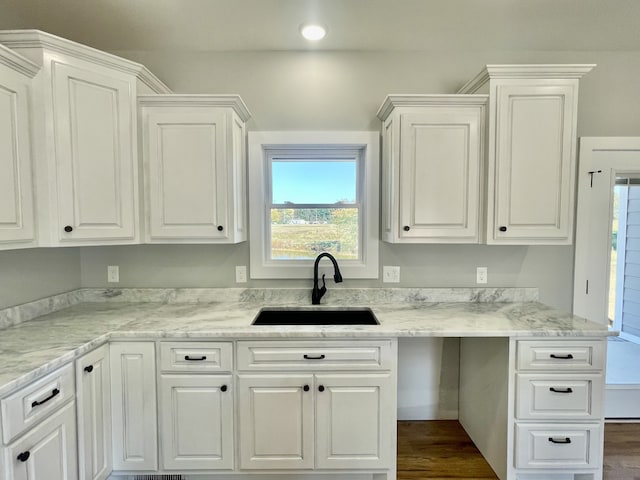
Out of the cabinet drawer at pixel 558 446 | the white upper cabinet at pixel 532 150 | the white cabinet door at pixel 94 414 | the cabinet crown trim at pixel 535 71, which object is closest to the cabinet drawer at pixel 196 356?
the white cabinet door at pixel 94 414

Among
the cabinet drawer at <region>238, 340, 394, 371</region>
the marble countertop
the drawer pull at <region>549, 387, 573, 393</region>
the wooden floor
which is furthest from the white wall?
the drawer pull at <region>549, 387, 573, 393</region>

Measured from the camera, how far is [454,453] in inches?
78.8

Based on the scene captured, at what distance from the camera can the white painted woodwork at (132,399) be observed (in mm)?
1630

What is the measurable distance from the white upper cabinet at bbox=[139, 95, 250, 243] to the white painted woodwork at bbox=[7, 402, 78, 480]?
96 centimetres

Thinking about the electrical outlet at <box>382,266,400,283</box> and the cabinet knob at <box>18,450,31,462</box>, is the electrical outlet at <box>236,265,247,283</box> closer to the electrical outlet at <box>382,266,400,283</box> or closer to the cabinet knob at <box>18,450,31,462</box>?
the electrical outlet at <box>382,266,400,283</box>

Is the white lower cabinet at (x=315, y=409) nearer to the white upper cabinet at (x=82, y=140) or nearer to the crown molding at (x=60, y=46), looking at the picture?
the white upper cabinet at (x=82, y=140)

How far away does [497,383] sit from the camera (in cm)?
178

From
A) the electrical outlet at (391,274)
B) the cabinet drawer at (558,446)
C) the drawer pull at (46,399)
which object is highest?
the electrical outlet at (391,274)

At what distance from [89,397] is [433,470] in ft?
6.21

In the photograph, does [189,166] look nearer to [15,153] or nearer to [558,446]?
[15,153]

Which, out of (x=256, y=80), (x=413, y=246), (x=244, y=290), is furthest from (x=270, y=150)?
(x=413, y=246)

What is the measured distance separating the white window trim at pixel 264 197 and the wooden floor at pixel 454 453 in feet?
3.67

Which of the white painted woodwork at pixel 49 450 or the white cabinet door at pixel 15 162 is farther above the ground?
the white cabinet door at pixel 15 162

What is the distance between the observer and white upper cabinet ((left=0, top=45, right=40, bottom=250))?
1382mm
